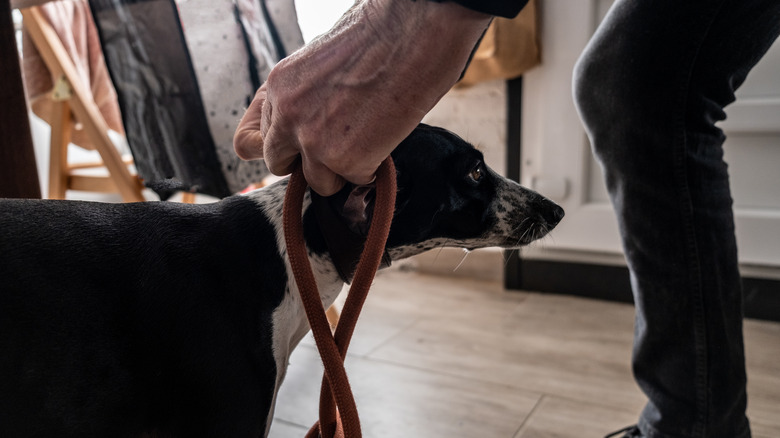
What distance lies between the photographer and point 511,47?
1.80 m

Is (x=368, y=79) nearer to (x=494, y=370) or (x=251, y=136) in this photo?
(x=251, y=136)

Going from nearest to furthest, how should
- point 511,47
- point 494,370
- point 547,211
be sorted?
point 547,211
point 494,370
point 511,47

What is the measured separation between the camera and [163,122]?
145 centimetres

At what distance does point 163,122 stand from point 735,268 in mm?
1231

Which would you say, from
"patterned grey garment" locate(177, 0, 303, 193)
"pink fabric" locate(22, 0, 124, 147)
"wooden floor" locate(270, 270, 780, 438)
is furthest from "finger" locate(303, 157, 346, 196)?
"pink fabric" locate(22, 0, 124, 147)

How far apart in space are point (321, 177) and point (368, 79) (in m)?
0.12

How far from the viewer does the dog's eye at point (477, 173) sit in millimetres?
860

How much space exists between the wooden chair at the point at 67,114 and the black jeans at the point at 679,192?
47.7 inches

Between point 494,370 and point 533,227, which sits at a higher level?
point 533,227

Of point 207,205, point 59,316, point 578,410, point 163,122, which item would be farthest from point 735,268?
point 163,122

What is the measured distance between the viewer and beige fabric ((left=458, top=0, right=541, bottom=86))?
1786 millimetres

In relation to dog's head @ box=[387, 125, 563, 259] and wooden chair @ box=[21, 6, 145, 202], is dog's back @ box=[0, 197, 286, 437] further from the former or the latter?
wooden chair @ box=[21, 6, 145, 202]

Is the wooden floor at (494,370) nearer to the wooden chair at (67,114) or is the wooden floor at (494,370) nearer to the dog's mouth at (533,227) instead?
the dog's mouth at (533,227)

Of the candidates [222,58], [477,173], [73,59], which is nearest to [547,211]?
[477,173]
